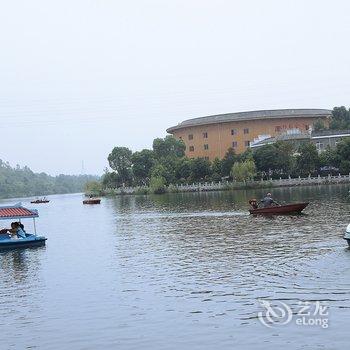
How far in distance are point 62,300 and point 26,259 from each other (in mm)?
10063

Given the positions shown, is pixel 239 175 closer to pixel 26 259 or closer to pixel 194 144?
pixel 194 144

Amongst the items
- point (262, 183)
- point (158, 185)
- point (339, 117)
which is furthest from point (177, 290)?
point (339, 117)

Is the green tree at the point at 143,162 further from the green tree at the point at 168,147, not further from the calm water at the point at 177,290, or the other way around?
the calm water at the point at 177,290

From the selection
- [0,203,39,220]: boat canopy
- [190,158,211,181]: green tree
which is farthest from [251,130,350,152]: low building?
[0,203,39,220]: boat canopy

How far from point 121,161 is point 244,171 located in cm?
3864

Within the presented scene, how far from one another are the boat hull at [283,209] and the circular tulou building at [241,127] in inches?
3032

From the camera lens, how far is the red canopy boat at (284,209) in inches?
1553

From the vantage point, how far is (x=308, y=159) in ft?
292

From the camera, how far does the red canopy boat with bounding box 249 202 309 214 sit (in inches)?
1553

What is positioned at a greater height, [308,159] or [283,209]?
[308,159]

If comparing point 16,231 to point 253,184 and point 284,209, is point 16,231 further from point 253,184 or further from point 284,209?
point 253,184

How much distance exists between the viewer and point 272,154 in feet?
300

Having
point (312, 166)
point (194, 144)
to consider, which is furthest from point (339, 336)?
point (194, 144)

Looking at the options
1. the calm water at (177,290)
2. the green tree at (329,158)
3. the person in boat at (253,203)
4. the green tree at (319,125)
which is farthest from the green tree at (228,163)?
the calm water at (177,290)
